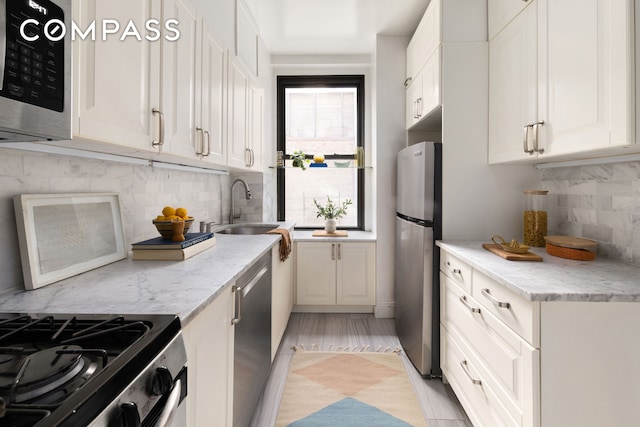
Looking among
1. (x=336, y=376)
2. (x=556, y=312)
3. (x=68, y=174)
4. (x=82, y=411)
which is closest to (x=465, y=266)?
(x=556, y=312)

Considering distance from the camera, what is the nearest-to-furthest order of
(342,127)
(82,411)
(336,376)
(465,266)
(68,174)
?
(82,411), (68,174), (465,266), (336,376), (342,127)

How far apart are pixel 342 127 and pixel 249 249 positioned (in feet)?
8.40

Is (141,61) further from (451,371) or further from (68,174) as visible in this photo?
(451,371)

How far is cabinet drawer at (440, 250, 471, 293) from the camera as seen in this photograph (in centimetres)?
181

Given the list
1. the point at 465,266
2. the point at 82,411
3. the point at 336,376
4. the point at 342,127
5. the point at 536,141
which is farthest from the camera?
the point at 342,127

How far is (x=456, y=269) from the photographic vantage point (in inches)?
77.1

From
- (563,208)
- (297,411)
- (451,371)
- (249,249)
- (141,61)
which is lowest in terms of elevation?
(297,411)

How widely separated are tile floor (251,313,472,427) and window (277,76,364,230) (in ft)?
3.75

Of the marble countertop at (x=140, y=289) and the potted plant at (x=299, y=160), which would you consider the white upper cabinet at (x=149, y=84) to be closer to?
the marble countertop at (x=140, y=289)

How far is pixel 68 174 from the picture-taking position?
1346 mm

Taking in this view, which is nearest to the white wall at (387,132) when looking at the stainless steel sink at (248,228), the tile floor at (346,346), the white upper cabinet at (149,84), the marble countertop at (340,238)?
the marble countertop at (340,238)

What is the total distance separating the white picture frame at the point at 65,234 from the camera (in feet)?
3.69

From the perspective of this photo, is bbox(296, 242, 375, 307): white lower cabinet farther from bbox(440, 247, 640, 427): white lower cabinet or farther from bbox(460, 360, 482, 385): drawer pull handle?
bbox(440, 247, 640, 427): white lower cabinet

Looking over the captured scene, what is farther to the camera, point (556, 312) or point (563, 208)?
point (563, 208)
